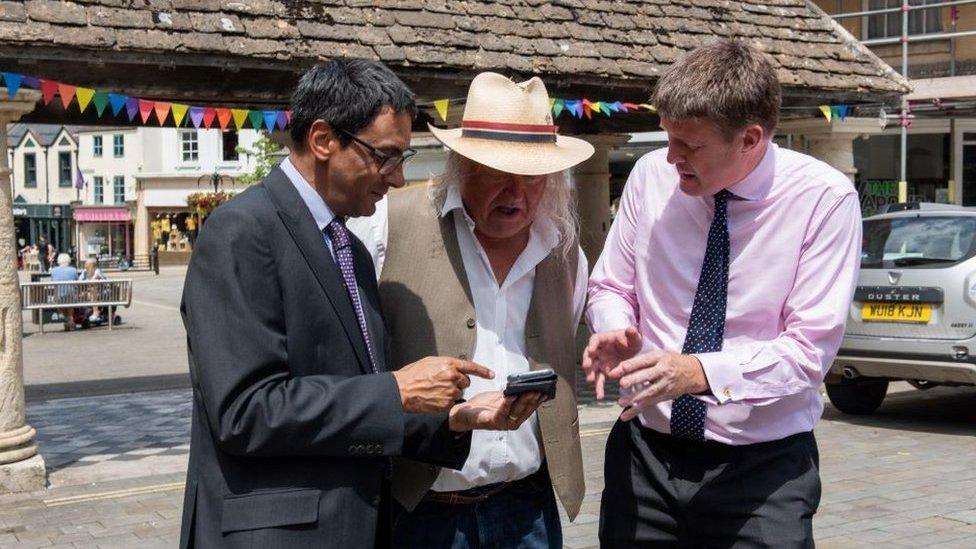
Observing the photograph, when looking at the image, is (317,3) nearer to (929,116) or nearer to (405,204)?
(405,204)

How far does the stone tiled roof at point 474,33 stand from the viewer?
7.83 meters

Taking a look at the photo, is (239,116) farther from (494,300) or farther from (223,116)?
(494,300)

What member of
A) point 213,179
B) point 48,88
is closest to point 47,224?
point 213,179

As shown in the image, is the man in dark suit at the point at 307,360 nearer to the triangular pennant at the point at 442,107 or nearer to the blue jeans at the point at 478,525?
the blue jeans at the point at 478,525

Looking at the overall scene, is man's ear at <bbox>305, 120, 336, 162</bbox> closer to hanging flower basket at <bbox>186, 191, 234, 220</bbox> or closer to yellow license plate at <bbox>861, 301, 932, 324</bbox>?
yellow license plate at <bbox>861, 301, 932, 324</bbox>

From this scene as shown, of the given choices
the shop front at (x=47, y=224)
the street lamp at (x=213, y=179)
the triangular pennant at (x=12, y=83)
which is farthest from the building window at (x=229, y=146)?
the triangular pennant at (x=12, y=83)

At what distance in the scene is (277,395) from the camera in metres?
2.18

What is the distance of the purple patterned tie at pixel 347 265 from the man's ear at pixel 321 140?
150 mm

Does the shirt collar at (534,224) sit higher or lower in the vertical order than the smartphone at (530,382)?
higher

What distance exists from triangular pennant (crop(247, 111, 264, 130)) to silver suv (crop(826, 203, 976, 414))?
481 centimetres

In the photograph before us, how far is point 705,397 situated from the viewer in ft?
8.32

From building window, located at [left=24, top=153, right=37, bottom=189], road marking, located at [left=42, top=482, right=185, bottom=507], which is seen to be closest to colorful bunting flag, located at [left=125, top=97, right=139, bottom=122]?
road marking, located at [left=42, top=482, right=185, bottom=507]

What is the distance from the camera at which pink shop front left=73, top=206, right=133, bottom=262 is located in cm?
5709

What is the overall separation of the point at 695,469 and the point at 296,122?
1.23 meters
